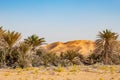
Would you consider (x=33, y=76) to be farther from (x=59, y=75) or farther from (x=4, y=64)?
(x=4, y=64)

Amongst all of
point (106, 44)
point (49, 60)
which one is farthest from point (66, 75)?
point (106, 44)

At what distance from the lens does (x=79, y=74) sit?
768 inches

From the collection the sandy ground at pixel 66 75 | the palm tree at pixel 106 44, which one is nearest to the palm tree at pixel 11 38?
the palm tree at pixel 106 44

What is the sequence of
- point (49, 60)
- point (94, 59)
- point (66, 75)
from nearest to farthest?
1. point (66, 75)
2. point (49, 60)
3. point (94, 59)

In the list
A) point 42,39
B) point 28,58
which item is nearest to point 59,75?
point 28,58

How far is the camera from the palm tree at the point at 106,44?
3478 cm

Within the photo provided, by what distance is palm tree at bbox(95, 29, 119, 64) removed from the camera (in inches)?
1369

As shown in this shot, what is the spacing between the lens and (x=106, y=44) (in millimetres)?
34781

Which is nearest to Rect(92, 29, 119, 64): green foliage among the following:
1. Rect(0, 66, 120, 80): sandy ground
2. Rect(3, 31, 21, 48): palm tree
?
Rect(3, 31, 21, 48): palm tree

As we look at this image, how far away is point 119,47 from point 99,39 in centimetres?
255

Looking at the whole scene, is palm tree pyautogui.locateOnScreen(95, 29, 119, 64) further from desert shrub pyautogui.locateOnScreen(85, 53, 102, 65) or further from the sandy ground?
the sandy ground

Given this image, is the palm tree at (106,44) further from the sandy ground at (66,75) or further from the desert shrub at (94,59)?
the sandy ground at (66,75)

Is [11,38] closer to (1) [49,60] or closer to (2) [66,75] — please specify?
(1) [49,60]

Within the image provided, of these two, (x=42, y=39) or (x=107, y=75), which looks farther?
(x=42, y=39)
